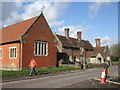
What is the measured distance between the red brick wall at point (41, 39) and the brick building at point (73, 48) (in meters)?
11.0

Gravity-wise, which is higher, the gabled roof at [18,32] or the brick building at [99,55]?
the gabled roof at [18,32]

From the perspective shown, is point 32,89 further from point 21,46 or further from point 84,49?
point 84,49

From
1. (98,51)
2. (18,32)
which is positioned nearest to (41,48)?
(18,32)

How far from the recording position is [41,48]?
2534cm

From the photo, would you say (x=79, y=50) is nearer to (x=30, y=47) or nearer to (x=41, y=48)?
(x=41, y=48)

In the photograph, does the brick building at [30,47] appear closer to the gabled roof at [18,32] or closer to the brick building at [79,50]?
the gabled roof at [18,32]

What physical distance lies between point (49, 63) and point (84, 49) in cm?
2200

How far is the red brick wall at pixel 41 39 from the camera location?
2308 centimetres

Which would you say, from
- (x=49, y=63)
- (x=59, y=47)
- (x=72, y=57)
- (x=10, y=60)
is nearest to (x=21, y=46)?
(x=10, y=60)

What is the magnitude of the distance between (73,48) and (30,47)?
20.1 meters

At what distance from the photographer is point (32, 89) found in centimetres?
977

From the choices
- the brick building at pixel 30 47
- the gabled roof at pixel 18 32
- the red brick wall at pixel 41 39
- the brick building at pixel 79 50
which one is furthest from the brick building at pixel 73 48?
the gabled roof at pixel 18 32

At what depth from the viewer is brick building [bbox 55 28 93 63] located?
38.7 m

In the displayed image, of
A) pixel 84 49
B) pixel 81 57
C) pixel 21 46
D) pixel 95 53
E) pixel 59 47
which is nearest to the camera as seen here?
pixel 21 46
